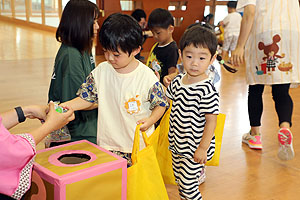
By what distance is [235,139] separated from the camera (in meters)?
3.11

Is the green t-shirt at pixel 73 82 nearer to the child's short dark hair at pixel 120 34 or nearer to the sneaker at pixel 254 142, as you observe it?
the child's short dark hair at pixel 120 34

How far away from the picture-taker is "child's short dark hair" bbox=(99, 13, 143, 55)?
1696 millimetres

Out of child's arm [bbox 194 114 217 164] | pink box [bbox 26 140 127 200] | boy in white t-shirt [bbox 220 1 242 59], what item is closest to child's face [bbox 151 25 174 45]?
child's arm [bbox 194 114 217 164]

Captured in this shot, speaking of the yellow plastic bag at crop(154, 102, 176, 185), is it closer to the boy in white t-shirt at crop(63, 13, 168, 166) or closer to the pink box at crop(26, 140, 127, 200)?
the boy in white t-shirt at crop(63, 13, 168, 166)

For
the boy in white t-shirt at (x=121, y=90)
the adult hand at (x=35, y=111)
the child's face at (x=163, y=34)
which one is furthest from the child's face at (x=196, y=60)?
the child's face at (x=163, y=34)

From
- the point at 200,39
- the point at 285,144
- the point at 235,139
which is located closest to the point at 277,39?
the point at 285,144

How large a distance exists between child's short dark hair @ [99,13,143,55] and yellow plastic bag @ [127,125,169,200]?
381 mm

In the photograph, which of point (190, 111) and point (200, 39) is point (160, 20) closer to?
point (200, 39)

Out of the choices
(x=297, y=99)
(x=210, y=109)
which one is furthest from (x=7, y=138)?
(x=297, y=99)

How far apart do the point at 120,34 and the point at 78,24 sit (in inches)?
24.9

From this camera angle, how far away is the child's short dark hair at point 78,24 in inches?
88.3

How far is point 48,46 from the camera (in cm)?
820

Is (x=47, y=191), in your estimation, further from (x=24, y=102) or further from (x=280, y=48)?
(x=24, y=102)

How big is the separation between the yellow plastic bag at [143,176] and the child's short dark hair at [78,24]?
858mm
